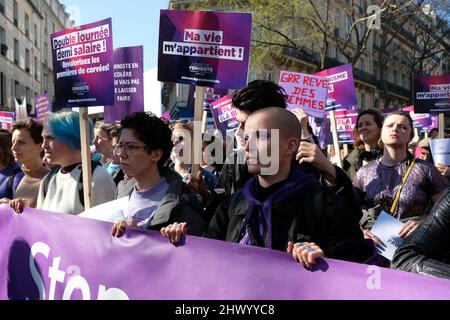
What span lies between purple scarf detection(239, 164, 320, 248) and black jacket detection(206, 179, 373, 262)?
0.07 feet

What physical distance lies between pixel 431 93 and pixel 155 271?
6.19 metres

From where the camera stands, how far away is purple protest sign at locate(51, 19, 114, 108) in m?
3.76

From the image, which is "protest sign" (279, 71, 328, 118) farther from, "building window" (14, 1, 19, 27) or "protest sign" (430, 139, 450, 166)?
"building window" (14, 1, 19, 27)

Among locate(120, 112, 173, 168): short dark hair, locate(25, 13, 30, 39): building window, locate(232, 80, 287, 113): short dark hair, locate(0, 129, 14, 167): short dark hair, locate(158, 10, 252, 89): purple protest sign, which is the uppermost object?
locate(25, 13, 30, 39): building window

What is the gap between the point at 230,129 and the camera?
639 centimetres

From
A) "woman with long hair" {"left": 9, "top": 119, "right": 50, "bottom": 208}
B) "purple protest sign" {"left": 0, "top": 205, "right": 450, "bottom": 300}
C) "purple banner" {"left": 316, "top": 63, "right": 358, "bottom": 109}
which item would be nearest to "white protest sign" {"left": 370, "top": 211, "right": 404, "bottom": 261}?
"purple protest sign" {"left": 0, "top": 205, "right": 450, "bottom": 300}

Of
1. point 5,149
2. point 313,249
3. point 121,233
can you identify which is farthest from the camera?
point 5,149

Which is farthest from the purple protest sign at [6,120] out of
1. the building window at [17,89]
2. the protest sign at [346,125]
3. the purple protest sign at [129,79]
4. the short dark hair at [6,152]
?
the building window at [17,89]

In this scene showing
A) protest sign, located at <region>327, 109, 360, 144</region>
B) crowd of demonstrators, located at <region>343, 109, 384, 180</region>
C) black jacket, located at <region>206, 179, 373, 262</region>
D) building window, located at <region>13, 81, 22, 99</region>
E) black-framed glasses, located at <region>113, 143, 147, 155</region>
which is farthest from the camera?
building window, located at <region>13, 81, 22, 99</region>

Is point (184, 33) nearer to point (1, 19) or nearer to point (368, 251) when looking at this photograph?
point (368, 251)
